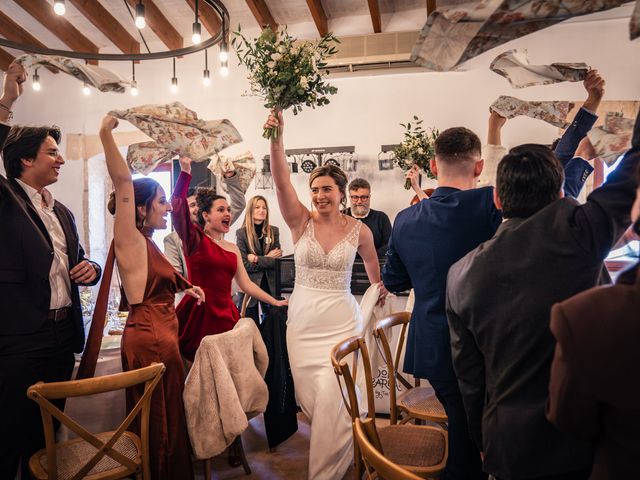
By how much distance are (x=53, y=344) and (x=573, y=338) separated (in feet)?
6.81

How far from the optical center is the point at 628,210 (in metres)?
1.11

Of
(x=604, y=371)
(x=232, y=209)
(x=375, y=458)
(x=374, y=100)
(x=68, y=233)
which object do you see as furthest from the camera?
(x=374, y=100)

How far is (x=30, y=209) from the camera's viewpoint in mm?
2115

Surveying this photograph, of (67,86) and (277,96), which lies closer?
(277,96)

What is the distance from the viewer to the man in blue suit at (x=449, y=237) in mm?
1734

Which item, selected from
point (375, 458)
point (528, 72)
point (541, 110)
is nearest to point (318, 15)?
point (541, 110)

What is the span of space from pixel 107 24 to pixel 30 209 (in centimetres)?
489

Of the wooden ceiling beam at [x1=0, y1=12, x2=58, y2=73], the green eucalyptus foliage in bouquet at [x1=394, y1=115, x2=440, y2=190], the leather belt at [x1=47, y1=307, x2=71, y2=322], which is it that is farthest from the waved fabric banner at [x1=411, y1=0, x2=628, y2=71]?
the wooden ceiling beam at [x1=0, y1=12, x2=58, y2=73]

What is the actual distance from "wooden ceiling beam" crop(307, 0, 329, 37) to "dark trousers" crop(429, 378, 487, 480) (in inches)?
197

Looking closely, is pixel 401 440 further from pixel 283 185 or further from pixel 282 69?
pixel 282 69

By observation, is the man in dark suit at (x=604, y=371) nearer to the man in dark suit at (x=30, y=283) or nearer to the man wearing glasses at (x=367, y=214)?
the man in dark suit at (x=30, y=283)

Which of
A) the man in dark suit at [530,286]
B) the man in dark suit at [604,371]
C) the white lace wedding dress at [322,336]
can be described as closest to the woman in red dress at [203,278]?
the white lace wedding dress at [322,336]

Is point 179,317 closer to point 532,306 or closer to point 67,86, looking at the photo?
point 532,306

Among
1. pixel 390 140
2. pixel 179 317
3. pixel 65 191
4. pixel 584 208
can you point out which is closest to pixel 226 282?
pixel 179 317
